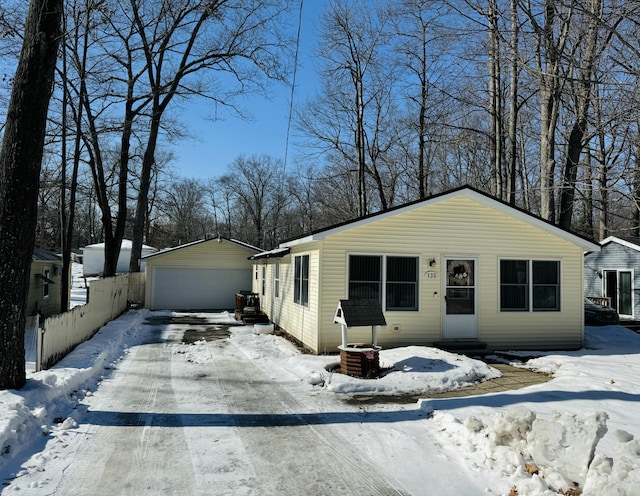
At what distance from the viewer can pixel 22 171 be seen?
20.6ft

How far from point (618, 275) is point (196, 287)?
18606 mm

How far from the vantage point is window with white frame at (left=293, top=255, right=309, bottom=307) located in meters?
11.8

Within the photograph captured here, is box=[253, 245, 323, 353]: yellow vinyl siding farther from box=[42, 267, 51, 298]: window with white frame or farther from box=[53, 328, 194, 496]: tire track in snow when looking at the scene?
box=[42, 267, 51, 298]: window with white frame

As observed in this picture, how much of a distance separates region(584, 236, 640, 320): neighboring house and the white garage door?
622 inches

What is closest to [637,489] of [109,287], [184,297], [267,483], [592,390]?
[267,483]

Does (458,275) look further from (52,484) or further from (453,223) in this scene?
(52,484)

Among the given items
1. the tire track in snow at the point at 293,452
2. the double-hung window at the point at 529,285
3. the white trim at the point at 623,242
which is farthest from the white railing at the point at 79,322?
the white trim at the point at 623,242

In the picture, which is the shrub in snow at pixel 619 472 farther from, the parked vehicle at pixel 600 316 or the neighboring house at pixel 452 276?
the parked vehicle at pixel 600 316

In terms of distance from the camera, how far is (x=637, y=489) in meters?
3.21

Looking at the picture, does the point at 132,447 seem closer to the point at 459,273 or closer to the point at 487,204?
the point at 459,273

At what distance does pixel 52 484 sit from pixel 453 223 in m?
9.45

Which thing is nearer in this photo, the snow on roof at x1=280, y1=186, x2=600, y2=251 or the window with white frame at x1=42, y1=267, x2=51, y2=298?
the snow on roof at x1=280, y1=186, x2=600, y2=251

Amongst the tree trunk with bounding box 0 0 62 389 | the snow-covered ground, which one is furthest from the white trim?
the tree trunk with bounding box 0 0 62 389

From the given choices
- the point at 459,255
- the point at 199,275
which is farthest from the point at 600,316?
the point at 199,275
